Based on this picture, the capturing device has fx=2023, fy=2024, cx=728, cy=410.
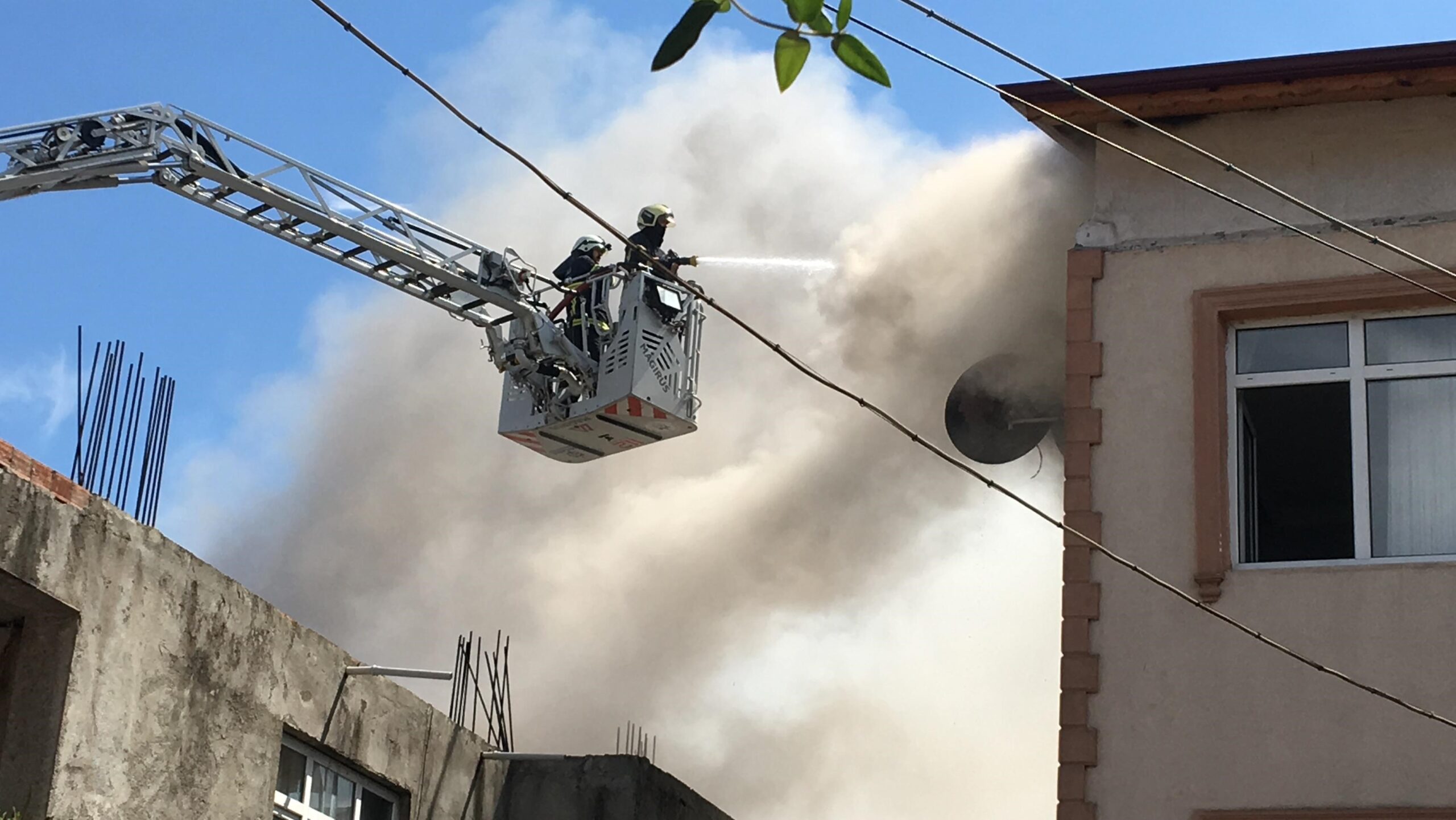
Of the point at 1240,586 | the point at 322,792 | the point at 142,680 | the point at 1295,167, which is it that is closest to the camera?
the point at 142,680

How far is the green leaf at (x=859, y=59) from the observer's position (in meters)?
4.68

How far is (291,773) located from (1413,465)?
279 inches

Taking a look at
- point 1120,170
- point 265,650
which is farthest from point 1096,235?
point 265,650

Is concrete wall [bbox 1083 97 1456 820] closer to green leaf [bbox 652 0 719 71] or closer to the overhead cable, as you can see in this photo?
the overhead cable

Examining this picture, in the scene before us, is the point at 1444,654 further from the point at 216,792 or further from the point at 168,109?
the point at 168,109

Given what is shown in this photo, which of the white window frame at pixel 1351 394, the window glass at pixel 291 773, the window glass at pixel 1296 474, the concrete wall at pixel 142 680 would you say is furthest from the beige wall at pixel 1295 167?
the window glass at pixel 291 773

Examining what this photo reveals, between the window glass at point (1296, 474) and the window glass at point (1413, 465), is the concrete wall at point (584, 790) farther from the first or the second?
the window glass at point (1413, 465)

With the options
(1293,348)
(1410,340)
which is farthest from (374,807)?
(1410,340)

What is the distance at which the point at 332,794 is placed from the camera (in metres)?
12.9

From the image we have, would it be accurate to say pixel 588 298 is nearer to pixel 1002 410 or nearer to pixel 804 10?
pixel 1002 410

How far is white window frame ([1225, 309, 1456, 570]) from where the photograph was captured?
476 inches

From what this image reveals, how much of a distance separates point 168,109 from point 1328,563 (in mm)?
8994

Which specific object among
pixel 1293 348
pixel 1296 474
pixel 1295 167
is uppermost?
pixel 1295 167

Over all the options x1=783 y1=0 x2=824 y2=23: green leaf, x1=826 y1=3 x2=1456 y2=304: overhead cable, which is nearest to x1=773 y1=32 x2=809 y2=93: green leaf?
x1=783 y1=0 x2=824 y2=23: green leaf
